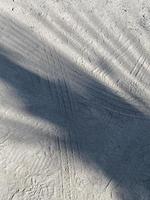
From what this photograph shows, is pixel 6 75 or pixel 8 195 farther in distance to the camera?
pixel 6 75

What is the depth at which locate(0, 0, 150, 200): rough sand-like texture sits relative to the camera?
4.04 metres

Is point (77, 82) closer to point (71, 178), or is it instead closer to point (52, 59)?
point (52, 59)

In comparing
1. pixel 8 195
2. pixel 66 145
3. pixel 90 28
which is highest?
pixel 90 28

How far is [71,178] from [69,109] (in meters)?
0.83

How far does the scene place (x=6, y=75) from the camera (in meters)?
4.73

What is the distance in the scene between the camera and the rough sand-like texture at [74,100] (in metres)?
4.04

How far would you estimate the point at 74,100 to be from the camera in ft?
15.5

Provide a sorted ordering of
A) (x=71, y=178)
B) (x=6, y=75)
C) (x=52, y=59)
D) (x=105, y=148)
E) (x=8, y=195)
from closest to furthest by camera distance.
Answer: (x=8, y=195) < (x=71, y=178) < (x=105, y=148) < (x=6, y=75) < (x=52, y=59)

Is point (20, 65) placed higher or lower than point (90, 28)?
lower

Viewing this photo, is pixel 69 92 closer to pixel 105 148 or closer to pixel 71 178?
pixel 105 148

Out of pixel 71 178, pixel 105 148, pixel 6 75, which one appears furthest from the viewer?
pixel 6 75

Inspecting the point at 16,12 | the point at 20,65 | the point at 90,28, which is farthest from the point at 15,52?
the point at 90,28

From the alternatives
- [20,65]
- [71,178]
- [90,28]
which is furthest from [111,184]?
[90,28]

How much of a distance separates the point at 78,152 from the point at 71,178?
0.30 metres
